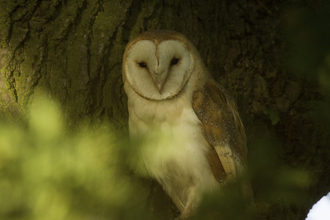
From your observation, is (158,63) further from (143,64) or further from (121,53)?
(121,53)

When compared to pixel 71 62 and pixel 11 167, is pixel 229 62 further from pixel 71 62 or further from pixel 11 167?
pixel 11 167

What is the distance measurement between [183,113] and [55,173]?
95 centimetres

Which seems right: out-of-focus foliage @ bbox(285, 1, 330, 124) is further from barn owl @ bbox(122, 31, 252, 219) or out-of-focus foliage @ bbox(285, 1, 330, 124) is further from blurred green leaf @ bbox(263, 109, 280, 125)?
blurred green leaf @ bbox(263, 109, 280, 125)

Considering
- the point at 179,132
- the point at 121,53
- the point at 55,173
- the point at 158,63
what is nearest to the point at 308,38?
the point at 55,173

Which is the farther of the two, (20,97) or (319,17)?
(20,97)

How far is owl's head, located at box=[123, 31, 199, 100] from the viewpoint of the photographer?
4.49 feet

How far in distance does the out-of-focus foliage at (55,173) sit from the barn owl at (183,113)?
2.45ft

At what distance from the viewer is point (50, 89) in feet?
4.92

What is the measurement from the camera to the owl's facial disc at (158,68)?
137 cm

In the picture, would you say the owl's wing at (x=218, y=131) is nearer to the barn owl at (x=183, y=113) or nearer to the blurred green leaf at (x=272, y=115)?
the barn owl at (x=183, y=113)

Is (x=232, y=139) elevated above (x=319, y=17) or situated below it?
below

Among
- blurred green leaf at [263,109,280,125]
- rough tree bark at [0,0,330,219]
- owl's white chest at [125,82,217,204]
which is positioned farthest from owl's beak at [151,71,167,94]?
blurred green leaf at [263,109,280,125]

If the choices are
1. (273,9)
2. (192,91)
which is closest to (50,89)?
(192,91)

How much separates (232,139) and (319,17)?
111cm
